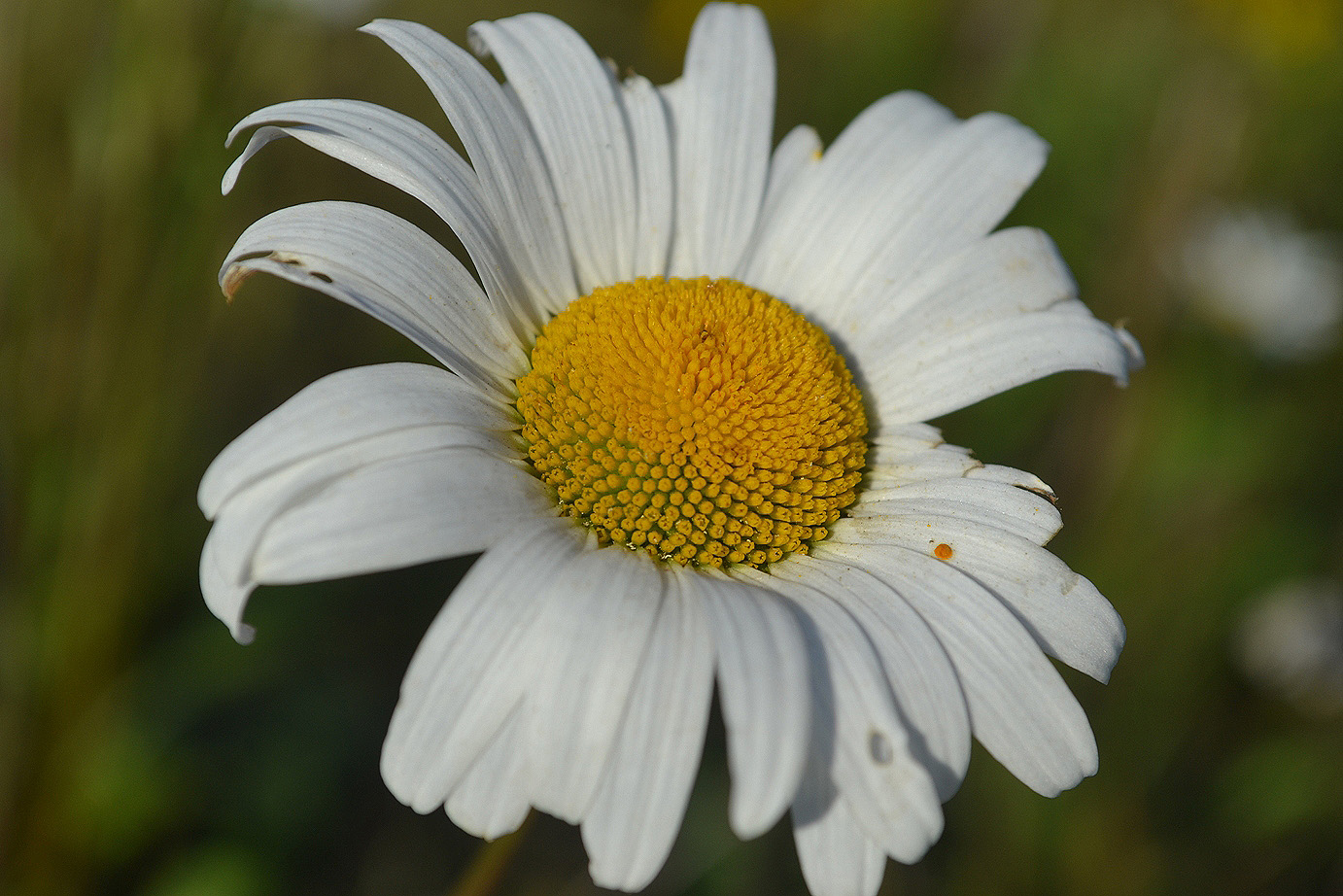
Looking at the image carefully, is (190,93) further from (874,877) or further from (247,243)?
(874,877)

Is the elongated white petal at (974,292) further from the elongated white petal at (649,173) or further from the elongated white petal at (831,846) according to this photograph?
the elongated white petal at (831,846)

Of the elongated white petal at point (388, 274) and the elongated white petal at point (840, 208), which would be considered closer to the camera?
the elongated white petal at point (388, 274)

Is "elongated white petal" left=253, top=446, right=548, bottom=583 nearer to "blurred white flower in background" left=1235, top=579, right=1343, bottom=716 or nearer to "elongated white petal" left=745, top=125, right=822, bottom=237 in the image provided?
"elongated white petal" left=745, top=125, right=822, bottom=237

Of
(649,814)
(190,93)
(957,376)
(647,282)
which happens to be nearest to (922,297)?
(957,376)

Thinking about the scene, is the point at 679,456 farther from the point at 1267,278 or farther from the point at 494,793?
the point at 1267,278

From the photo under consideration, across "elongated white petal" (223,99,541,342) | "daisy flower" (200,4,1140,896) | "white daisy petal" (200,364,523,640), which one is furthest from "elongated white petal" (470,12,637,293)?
"white daisy petal" (200,364,523,640)

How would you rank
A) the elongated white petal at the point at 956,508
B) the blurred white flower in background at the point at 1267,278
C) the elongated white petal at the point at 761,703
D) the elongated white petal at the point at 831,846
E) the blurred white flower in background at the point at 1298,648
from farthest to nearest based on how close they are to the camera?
1. the blurred white flower in background at the point at 1267,278
2. the blurred white flower in background at the point at 1298,648
3. the elongated white petal at the point at 956,508
4. the elongated white petal at the point at 831,846
5. the elongated white petal at the point at 761,703

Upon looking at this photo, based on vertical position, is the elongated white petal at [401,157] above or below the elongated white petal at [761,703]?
above

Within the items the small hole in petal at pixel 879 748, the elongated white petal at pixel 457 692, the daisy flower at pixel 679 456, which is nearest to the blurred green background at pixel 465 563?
the elongated white petal at pixel 457 692
